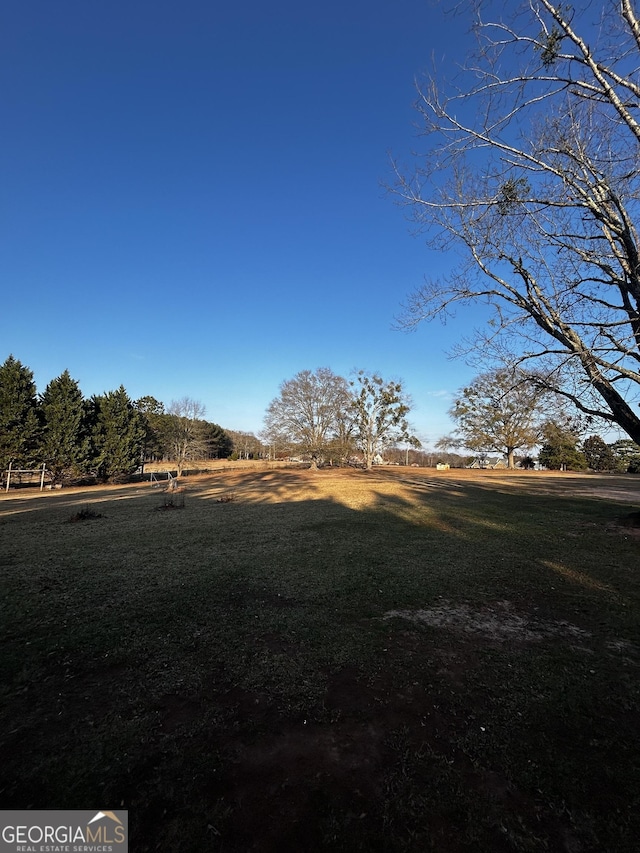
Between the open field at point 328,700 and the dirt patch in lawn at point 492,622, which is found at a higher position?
the open field at point 328,700

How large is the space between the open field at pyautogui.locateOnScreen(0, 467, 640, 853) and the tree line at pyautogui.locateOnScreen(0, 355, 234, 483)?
19803 millimetres

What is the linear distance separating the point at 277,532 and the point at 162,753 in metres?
6.05

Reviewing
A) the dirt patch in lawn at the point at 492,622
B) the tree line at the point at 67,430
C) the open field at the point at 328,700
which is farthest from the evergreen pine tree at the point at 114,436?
the dirt patch in lawn at the point at 492,622

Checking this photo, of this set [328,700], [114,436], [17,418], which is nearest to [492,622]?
[328,700]

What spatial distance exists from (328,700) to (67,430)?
25.6 metres

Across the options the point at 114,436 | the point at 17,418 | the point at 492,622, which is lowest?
the point at 492,622

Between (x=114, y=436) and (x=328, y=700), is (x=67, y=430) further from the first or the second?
(x=328, y=700)

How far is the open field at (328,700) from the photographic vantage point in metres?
1.68

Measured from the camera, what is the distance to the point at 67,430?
2278cm

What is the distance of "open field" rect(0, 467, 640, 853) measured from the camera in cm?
168

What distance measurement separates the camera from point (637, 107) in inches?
171

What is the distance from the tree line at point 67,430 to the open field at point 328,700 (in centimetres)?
1980

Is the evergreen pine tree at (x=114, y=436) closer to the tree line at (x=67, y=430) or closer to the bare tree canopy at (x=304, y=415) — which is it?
the tree line at (x=67, y=430)

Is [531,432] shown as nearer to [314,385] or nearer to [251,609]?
[314,385]
